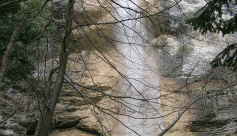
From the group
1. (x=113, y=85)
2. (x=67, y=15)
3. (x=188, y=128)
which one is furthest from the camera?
(x=113, y=85)

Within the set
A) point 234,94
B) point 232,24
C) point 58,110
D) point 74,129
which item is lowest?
point 74,129

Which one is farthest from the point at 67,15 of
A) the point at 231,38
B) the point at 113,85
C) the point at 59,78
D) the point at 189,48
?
the point at 231,38

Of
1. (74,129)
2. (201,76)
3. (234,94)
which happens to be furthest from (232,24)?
(74,129)

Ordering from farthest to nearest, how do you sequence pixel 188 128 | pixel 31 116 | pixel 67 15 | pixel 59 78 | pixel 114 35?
pixel 114 35
pixel 188 128
pixel 31 116
pixel 59 78
pixel 67 15

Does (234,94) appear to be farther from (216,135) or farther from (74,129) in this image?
(74,129)

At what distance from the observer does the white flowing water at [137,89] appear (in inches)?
163

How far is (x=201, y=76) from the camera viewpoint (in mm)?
11719

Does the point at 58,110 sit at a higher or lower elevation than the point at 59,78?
lower

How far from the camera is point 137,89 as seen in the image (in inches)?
434

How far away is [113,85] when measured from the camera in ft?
37.4

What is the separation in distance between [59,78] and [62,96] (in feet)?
20.3

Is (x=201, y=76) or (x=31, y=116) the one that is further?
(x=201, y=76)

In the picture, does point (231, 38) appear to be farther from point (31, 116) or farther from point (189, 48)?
point (31, 116)

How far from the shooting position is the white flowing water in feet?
13.6
